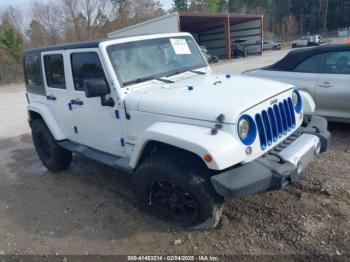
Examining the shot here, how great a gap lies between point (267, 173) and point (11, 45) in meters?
31.8

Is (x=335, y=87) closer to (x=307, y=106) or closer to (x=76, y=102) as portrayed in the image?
(x=307, y=106)

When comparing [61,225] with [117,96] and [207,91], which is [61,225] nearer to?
[117,96]

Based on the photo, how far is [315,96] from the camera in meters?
5.46

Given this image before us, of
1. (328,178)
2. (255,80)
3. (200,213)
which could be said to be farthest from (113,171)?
(328,178)

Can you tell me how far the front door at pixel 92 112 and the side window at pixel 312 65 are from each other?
3.74 m

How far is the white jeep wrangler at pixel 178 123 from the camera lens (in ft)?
8.95

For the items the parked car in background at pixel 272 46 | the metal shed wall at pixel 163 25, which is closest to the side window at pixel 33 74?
the metal shed wall at pixel 163 25

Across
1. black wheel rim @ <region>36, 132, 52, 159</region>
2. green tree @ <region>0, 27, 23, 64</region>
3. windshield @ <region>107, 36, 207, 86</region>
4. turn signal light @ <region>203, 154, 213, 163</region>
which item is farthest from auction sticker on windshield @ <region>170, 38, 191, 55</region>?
green tree @ <region>0, 27, 23, 64</region>

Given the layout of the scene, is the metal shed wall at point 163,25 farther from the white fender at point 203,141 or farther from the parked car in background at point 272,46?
the white fender at point 203,141

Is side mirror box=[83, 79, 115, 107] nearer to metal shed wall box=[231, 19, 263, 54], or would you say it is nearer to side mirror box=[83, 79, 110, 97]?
side mirror box=[83, 79, 110, 97]

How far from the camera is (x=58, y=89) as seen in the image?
4.54m

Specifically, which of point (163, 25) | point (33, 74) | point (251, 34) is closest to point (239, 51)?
point (251, 34)

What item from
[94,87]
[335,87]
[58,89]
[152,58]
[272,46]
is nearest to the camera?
[94,87]

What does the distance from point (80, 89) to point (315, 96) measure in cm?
388
